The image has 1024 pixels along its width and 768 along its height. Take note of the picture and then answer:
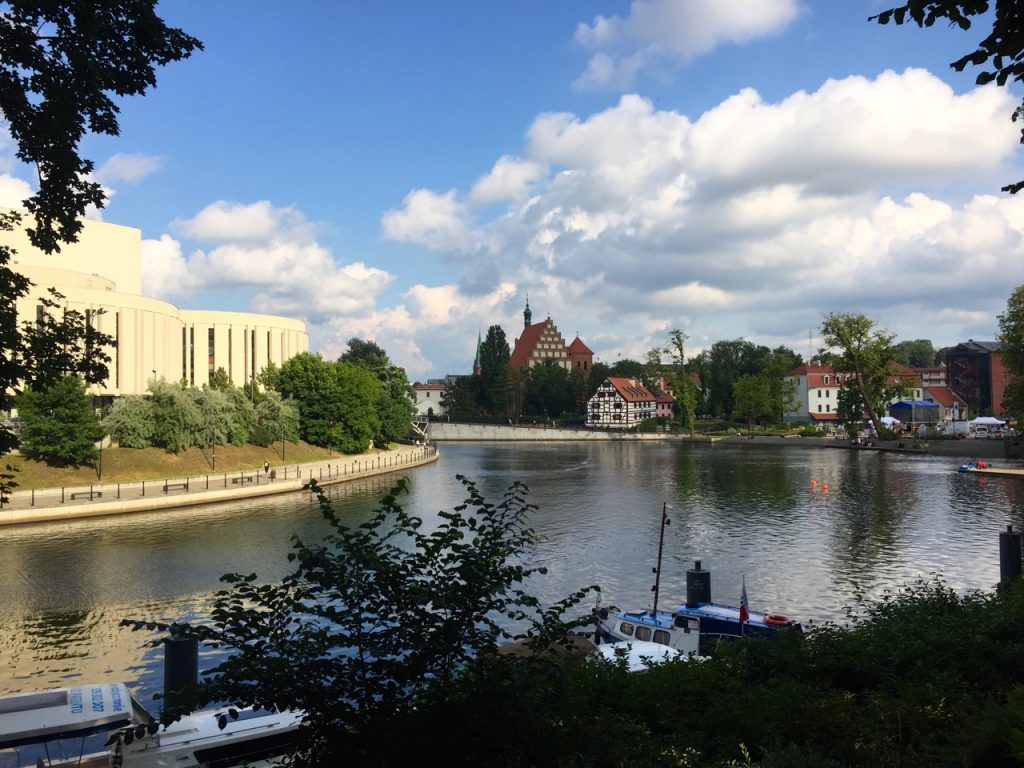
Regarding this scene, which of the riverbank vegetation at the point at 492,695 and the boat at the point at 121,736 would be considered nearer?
the riverbank vegetation at the point at 492,695

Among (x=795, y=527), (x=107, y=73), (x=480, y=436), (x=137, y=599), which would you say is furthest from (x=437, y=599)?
(x=480, y=436)

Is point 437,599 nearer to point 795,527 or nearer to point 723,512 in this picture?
point 795,527

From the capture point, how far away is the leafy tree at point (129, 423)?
53688 millimetres

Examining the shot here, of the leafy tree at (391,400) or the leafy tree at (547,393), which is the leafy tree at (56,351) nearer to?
the leafy tree at (391,400)

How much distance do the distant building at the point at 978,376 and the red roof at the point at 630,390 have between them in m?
49.5

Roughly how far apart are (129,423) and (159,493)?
12.0 meters

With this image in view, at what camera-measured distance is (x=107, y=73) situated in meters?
9.59

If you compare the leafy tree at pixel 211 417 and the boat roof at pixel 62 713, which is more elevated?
the leafy tree at pixel 211 417

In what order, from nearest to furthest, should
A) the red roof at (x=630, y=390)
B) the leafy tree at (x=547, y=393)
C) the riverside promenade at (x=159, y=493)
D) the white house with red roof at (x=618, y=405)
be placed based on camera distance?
1. the riverside promenade at (x=159, y=493)
2. the white house with red roof at (x=618, y=405)
3. the red roof at (x=630, y=390)
4. the leafy tree at (x=547, y=393)

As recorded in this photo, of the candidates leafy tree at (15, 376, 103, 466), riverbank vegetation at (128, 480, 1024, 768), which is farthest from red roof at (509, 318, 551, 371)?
riverbank vegetation at (128, 480, 1024, 768)

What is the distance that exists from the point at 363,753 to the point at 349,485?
167ft

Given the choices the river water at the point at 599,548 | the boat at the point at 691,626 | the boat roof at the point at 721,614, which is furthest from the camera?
the river water at the point at 599,548

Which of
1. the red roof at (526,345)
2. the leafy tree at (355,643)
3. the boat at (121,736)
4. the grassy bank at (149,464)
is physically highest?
the red roof at (526,345)

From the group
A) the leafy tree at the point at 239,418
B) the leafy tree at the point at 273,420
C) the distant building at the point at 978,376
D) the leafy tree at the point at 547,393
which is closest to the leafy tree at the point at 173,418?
the leafy tree at the point at 239,418
